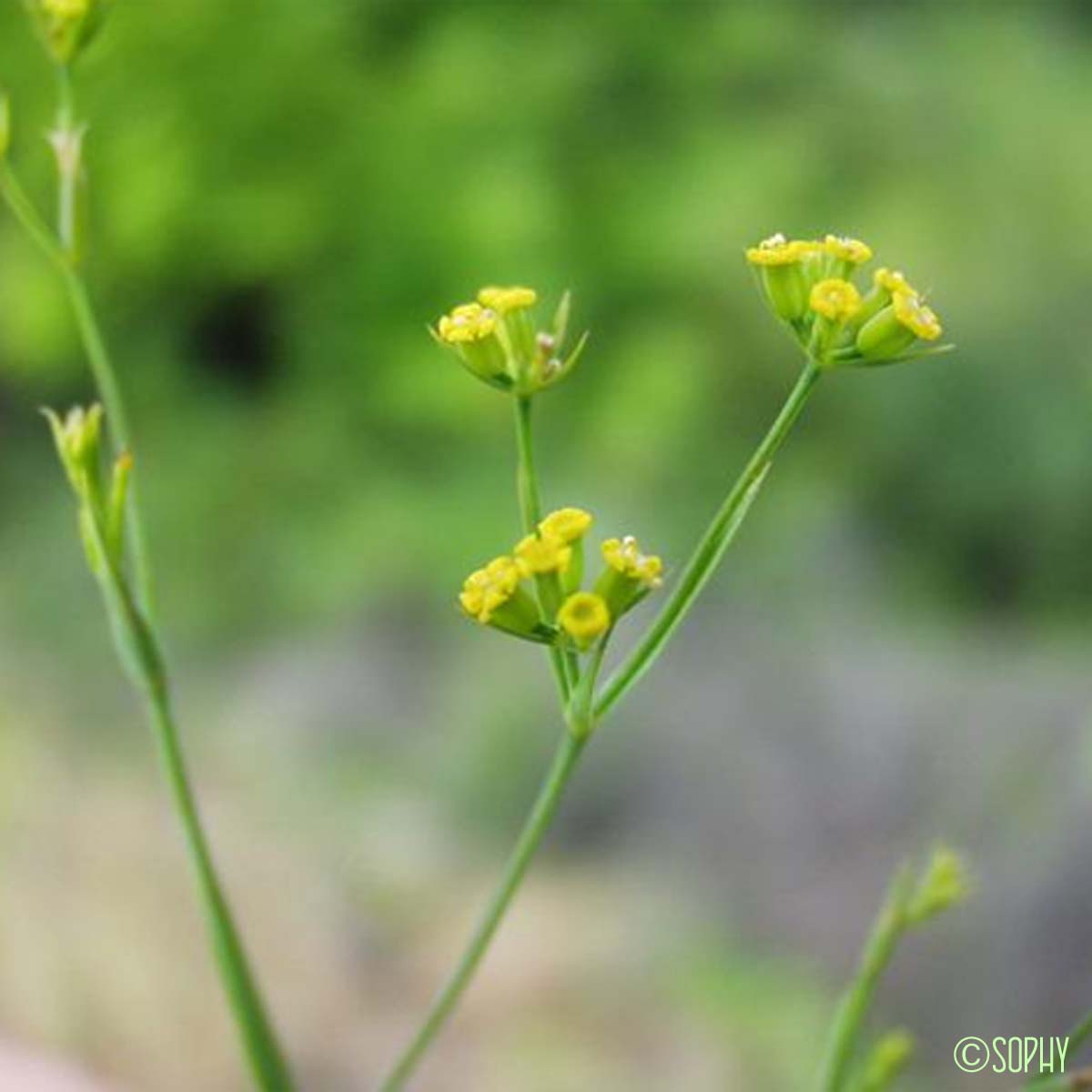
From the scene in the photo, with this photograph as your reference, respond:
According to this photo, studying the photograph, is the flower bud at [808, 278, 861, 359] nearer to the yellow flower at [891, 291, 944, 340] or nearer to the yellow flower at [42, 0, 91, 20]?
the yellow flower at [891, 291, 944, 340]

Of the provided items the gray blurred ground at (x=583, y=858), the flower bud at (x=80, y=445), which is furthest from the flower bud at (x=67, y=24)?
the gray blurred ground at (x=583, y=858)

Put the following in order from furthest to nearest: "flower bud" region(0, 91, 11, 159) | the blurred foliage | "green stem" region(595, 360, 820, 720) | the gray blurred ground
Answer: the blurred foliage, the gray blurred ground, "flower bud" region(0, 91, 11, 159), "green stem" region(595, 360, 820, 720)

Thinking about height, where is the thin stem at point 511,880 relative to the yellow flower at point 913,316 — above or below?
below

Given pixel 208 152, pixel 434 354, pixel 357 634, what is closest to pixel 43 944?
pixel 357 634

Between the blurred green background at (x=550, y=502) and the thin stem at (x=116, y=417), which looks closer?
the thin stem at (x=116, y=417)

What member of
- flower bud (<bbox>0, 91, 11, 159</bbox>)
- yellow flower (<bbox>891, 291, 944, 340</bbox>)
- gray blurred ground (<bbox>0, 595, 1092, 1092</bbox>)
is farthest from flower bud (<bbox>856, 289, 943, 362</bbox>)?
gray blurred ground (<bbox>0, 595, 1092, 1092</bbox>)

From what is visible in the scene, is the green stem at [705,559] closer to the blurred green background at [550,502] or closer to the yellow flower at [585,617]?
the yellow flower at [585,617]

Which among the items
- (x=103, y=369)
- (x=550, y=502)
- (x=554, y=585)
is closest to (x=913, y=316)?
(x=554, y=585)
